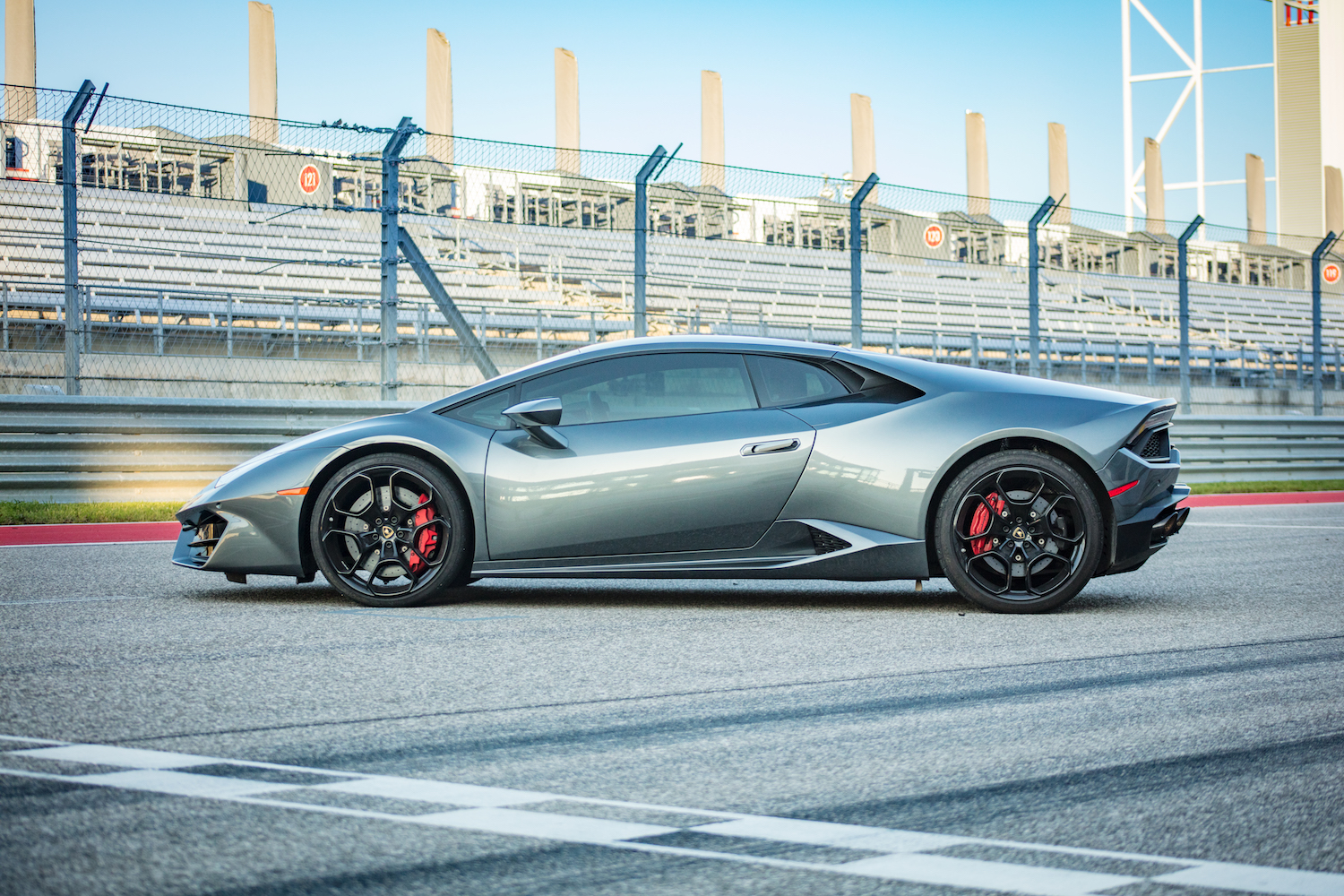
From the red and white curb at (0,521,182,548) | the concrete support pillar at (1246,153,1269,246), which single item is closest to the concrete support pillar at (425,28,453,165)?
the red and white curb at (0,521,182,548)

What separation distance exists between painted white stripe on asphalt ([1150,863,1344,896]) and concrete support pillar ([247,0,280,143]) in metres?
33.1

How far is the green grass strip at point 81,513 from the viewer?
9.11 metres

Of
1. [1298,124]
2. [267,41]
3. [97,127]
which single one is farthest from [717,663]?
[1298,124]

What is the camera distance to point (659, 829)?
8.30ft

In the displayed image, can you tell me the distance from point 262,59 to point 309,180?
1839 centimetres

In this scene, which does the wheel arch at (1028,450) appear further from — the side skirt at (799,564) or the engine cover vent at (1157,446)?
the engine cover vent at (1157,446)

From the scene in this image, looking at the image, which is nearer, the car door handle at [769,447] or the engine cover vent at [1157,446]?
the car door handle at [769,447]

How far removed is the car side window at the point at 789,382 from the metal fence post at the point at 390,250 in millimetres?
5826

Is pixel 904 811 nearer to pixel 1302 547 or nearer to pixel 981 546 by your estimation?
pixel 981 546

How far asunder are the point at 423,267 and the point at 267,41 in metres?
24.2

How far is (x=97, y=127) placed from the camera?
10891mm

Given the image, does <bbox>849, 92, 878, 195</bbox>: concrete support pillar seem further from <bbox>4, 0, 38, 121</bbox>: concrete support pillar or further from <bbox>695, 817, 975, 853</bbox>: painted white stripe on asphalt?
<bbox>695, 817, 975, 853</bbox>: painted white stripe on asphalt

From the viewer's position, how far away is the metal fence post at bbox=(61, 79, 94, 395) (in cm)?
1027

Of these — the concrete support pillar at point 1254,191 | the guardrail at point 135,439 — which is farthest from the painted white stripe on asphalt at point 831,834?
the concrete support pillar at point 1254,191
